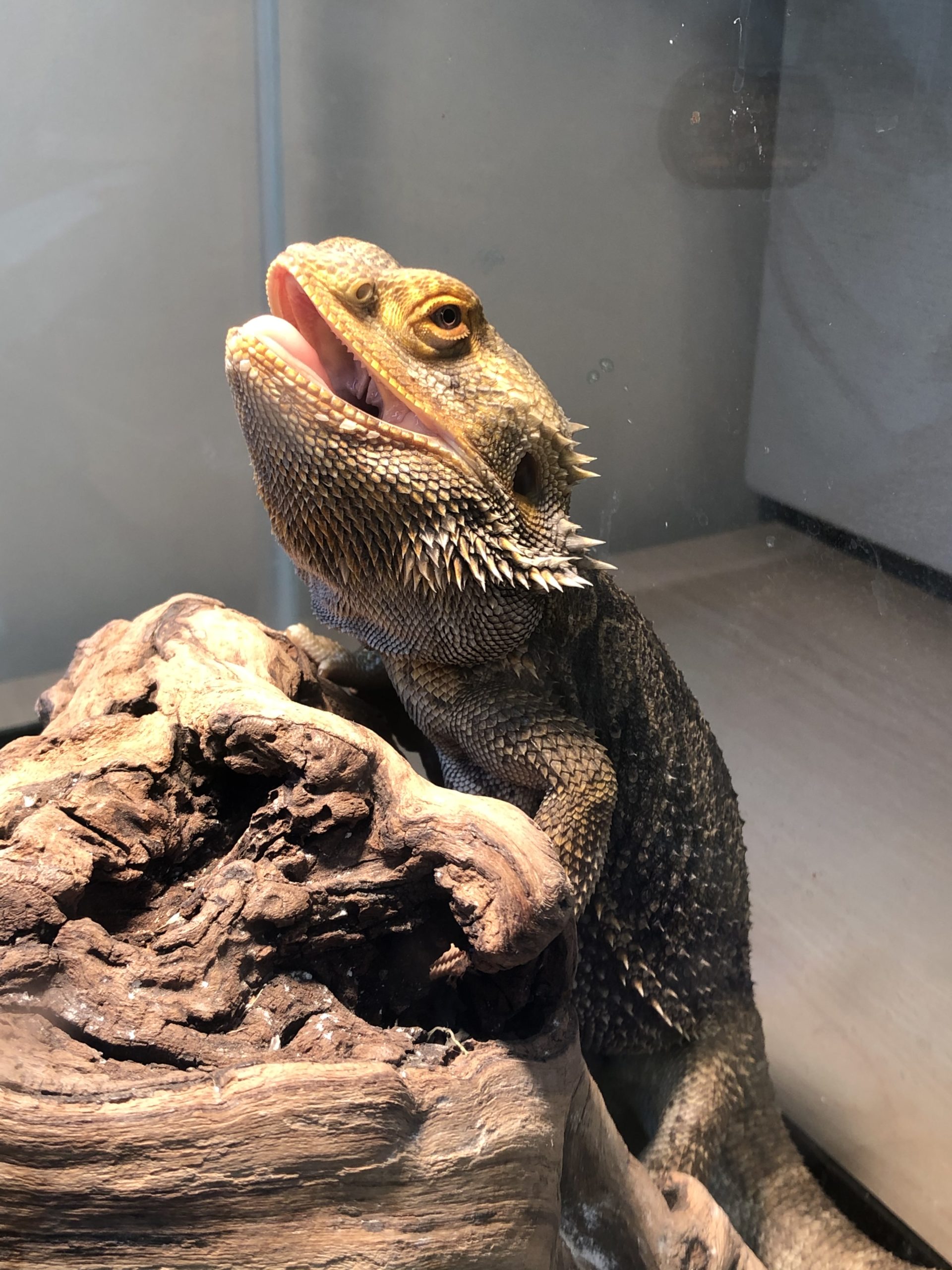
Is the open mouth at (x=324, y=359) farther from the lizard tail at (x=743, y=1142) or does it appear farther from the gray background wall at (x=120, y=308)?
the lizard tail at (x=743, y=1142)

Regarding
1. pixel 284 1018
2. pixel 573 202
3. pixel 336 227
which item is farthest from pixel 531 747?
pixel 336 227

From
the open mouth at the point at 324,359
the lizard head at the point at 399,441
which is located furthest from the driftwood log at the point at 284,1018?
the open mouth at the point at 324,359

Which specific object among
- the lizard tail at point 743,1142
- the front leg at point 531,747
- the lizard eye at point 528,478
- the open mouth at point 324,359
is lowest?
the lizard tail at point 743,1142

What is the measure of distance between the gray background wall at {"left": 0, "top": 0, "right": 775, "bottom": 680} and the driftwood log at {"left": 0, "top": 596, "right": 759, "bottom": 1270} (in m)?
0.84

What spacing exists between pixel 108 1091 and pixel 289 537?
734 mm

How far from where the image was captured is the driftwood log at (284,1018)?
810mm

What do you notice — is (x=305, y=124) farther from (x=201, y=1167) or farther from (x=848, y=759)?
(x=201, y=1167)

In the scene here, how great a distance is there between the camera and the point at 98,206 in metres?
1.80

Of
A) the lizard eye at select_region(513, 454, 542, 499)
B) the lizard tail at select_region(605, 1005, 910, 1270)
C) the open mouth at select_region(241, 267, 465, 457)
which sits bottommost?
the lizard tail at select_region(605, 1005, 910, 1270)

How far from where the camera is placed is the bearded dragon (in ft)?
4.10

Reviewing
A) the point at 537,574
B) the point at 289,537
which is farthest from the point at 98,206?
the point at 537,574

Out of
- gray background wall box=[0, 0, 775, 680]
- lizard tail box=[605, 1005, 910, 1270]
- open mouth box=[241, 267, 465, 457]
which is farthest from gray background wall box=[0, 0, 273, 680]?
lizard tail box=[605, 1005, 910, 1270]

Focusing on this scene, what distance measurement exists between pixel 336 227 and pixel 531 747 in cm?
111

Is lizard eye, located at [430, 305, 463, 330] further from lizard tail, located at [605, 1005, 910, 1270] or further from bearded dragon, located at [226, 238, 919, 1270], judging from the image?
lizard tail, located at [605, 1005, 910, 1270]
